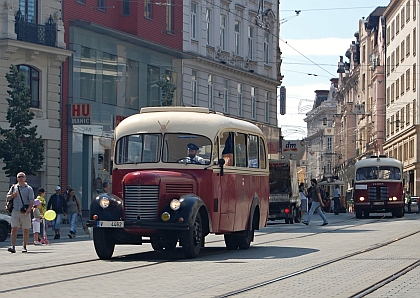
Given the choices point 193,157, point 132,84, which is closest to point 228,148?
point 193,157

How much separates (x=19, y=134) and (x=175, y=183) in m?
18.6

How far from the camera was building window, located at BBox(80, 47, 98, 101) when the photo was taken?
A: 4231 cm

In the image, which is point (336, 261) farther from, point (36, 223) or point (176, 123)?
point (36, 223)

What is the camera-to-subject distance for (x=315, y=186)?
36.4m

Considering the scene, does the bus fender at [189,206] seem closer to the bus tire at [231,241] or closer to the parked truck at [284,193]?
the bus tire at [231,241]

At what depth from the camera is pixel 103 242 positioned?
1833 cm

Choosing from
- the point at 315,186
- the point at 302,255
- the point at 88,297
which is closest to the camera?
the point at 88,297

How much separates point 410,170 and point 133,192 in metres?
68.0

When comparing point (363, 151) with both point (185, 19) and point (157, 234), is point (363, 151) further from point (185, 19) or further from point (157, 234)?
point (157, 234)

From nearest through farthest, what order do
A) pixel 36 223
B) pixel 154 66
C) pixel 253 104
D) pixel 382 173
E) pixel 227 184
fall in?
1. pixel 227 184
2. pixel 36 223
3. pixel 382 173
4. pixel 154 66
5. pixel 253 104

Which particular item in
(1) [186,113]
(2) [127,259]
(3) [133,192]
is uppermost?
(1) [186,113]

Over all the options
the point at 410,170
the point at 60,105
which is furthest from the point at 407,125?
Result: the point at 60,105

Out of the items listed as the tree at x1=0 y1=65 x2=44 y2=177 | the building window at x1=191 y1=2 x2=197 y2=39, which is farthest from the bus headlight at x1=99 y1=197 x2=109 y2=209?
the building window at x1=191 y1=2 x2=197 y2=39

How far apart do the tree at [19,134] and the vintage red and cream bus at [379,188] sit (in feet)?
58.8
